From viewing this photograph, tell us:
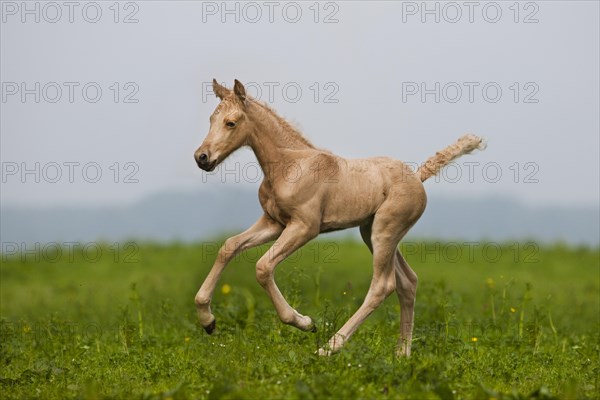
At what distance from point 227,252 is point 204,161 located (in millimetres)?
944

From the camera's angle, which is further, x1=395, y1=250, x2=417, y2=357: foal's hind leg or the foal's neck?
x1=395, y1=250, x2=417, y2=357: foal's hind leg

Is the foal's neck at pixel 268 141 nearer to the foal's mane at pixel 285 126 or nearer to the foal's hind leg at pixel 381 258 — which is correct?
the foal's mane at pixel 285 126

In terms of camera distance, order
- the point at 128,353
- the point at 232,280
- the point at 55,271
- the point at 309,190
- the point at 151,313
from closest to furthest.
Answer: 1. the point at 309,190
2. the point at 128,353
3. the point at 151,313
4. the point at 232,280
5. the point at 55,271

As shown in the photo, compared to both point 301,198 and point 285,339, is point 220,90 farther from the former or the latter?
point 285,339

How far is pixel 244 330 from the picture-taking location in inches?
439

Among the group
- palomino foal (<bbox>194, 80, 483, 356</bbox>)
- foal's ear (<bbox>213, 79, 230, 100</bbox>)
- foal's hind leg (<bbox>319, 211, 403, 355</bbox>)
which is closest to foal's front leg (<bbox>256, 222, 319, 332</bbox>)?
palomino foal (<bbox>194, 80, 483, 356</bbox>)

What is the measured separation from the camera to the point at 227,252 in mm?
9047

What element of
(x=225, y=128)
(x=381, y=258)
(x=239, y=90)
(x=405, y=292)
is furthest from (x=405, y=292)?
(x=239, y=90)

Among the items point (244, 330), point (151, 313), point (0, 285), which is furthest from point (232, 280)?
point (0, 285)

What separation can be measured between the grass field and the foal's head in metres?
1.94

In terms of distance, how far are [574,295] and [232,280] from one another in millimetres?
6777

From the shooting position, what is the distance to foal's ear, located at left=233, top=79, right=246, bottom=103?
9.00 metres

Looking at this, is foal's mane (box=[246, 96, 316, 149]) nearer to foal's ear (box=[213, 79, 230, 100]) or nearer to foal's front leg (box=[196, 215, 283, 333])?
foal's ear (box=[213, 79, 230, 100])

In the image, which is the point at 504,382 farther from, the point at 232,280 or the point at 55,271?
the point at 55,271
